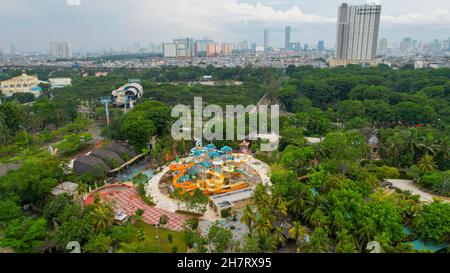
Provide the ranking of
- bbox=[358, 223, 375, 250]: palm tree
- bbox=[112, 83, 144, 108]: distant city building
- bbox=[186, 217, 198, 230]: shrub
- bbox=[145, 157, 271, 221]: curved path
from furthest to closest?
bbox=[112, 83, 144, 108]: distant city building
bbox=[145, 157, 271, 221]: curved path
bbox=[186, 217, 198, 230]: shrub
bbox=[358, 223, 375, 250]: palm tree

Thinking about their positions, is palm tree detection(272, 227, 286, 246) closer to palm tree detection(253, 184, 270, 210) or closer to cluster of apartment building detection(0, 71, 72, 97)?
palm tree detection(253, 184, 270, 210)

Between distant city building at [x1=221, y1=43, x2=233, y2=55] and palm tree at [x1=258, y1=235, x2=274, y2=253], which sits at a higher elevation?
distant city building at [x1=221, y1=43, x2=233, y2=55]

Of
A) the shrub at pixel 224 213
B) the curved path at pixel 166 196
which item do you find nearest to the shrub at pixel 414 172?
the curved path at pixel 166 196

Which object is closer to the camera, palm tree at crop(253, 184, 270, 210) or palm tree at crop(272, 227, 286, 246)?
palm tree at crop(272, 227, 286, 246)

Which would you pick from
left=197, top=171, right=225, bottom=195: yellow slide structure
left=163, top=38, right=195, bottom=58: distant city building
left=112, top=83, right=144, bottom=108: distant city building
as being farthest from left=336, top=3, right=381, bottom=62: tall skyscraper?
left=197, top=171, right=225, bottom=195: yellow slide structure

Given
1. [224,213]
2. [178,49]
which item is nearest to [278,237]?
[224,213]

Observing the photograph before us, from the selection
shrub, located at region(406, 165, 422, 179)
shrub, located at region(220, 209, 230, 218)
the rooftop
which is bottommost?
shrub, located at region(220, 209, 230, 218)

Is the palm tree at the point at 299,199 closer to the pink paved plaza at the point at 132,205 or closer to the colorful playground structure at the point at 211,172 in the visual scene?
the colorful playground structure at the point at 211,172
